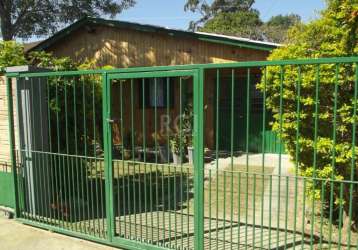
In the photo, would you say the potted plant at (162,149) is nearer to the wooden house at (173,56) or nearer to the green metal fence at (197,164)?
the wooden house at (173,56)

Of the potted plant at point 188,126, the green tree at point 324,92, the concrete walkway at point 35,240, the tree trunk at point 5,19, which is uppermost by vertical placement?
the tree trunk at point 5,19

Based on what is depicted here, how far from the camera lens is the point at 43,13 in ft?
59.6

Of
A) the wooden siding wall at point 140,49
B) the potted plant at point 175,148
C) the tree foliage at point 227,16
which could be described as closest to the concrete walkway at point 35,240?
the potted plant at point 175,148

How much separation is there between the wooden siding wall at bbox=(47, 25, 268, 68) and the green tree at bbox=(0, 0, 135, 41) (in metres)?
6.12

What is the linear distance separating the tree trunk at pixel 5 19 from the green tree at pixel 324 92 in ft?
52.1

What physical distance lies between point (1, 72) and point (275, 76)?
13.9 ft

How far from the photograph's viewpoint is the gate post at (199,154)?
3.85 meters

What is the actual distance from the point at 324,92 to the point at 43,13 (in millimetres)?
17054

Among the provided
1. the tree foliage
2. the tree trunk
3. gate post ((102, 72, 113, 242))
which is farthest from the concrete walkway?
the tree foliage

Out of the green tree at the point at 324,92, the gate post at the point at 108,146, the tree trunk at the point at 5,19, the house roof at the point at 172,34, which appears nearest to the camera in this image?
the green tree at the point at 324,92

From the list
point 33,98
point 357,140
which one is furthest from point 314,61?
point 33,98

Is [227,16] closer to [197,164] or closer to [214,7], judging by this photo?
[214,7]

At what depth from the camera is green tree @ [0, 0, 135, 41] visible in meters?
17.2

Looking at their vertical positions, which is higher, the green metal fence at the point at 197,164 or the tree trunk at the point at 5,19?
the tree trunk at the point at 5,19
